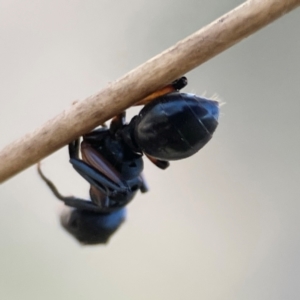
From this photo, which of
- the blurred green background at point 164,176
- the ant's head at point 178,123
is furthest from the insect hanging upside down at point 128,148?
the blurred green background at point 164,176

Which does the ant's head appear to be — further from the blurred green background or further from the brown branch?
the blurred green background

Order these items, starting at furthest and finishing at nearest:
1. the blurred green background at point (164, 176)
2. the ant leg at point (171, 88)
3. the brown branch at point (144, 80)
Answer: the blurred green background at point (164, 176) → the ant leg at point (171, 88) → the brown branch at point (144, 80)

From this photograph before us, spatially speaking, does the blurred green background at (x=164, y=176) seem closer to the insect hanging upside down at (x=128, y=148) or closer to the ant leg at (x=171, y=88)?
the insect hanging upside down at (x=128, y=148)

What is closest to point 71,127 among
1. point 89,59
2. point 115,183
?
point 115,183

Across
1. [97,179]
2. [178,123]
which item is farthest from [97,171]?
[178,123]

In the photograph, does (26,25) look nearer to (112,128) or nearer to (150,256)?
(112,128)

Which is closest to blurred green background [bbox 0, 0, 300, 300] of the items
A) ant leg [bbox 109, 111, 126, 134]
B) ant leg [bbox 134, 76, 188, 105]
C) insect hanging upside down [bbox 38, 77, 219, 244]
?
insect hanging upside down [bbox 38, 77, 219, 244]
